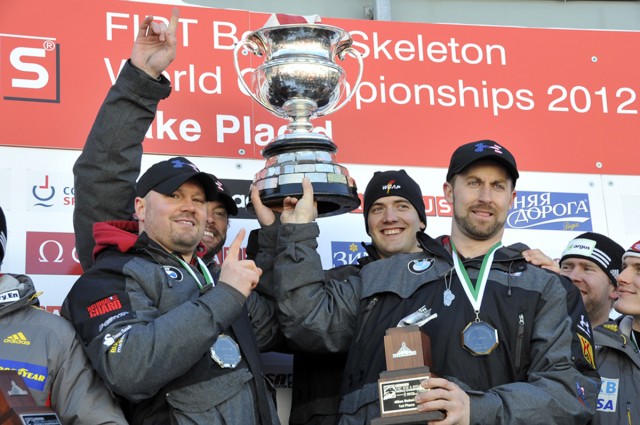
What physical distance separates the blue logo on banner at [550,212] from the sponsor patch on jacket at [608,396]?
1181mm

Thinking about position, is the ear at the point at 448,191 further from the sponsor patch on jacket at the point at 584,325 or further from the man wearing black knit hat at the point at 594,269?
the man wearing black knit hat at the point at 594,269

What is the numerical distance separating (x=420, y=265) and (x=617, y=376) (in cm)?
99

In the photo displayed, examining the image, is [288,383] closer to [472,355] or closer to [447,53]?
[472,355]

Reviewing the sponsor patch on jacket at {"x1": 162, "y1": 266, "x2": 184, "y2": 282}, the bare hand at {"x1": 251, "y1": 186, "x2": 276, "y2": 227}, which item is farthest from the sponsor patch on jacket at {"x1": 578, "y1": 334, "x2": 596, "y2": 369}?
the sponsor patch on jacket at {"x1": 162, "y1": 266, "x2": 184, "y2": 282}

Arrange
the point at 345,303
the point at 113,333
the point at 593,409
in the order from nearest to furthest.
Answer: the point at 113,333 → the point at 593,409 → the point at 345,303

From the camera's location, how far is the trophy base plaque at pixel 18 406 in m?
3.09

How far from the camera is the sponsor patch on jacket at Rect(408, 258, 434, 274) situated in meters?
3.97

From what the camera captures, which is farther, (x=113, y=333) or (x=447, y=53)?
(x=447, y=53)

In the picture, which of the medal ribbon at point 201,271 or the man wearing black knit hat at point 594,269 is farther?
the man wearing black knit hat at point 594,269

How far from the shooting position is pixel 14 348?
353 centimetres

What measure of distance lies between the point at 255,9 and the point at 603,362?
2622 millimetres

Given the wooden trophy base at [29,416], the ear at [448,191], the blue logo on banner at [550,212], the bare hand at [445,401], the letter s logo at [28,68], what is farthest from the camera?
the blue logo on banner at [550,212]

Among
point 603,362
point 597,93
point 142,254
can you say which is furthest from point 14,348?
point 597,93

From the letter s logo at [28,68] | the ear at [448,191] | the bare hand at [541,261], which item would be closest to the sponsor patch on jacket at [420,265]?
the ear at [448,191]
